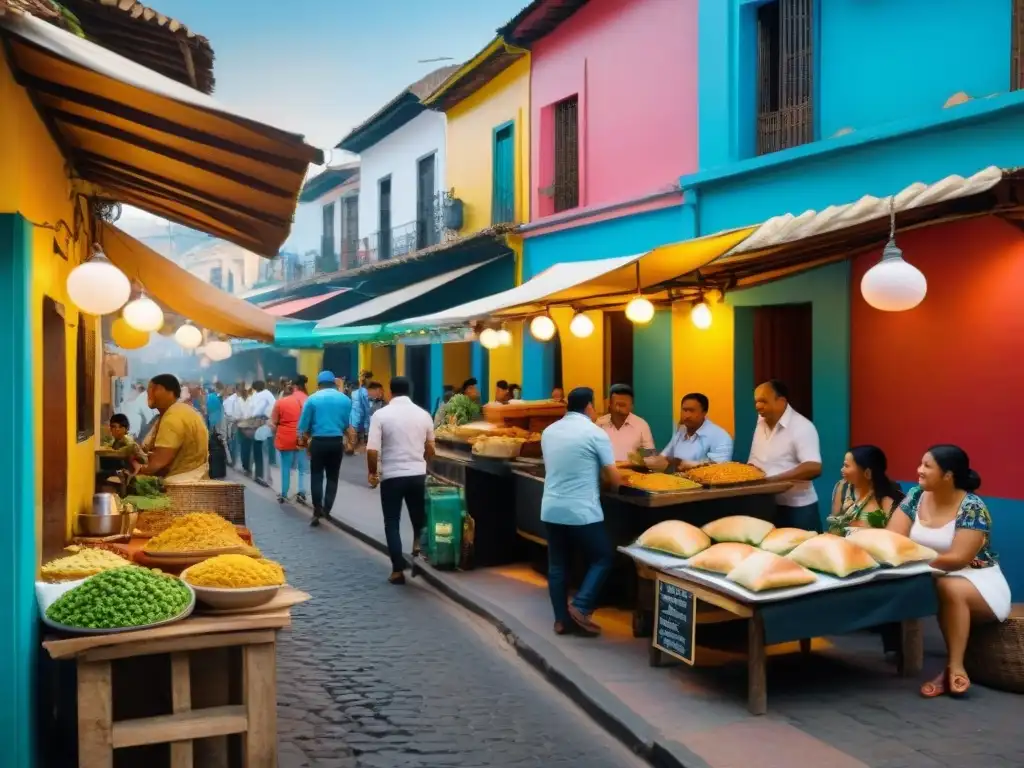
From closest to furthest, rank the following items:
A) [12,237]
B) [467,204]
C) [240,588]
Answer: [12,237], [240,588], [467,204]

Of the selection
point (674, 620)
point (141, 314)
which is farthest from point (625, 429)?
point (141, 314)

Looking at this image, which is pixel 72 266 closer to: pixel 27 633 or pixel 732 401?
pixel 27 633

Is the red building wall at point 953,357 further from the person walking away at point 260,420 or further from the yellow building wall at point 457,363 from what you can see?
the yellow building wall at point 457,363

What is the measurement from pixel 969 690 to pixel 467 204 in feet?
54.4

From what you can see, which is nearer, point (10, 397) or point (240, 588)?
point (10, 397)

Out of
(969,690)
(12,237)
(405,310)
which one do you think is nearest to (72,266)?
(12,237)

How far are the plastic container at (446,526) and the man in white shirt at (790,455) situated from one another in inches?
134

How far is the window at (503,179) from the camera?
18891 millimetres

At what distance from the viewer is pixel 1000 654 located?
6195 mm

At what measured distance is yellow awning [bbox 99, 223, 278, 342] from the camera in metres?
9.53

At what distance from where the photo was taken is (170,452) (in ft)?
27.6

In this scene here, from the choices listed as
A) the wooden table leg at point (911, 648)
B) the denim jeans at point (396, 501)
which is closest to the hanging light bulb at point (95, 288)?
the denim jeans at point (396, 501)

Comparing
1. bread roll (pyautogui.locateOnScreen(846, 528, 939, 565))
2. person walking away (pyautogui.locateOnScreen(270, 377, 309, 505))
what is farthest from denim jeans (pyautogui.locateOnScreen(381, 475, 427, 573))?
person walking away (pyautogui.locateOnScreen(270, 377, 309, 505))

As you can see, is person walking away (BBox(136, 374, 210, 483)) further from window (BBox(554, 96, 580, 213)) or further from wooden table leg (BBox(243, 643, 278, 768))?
window (BBox(554, 96, 580, 213))
